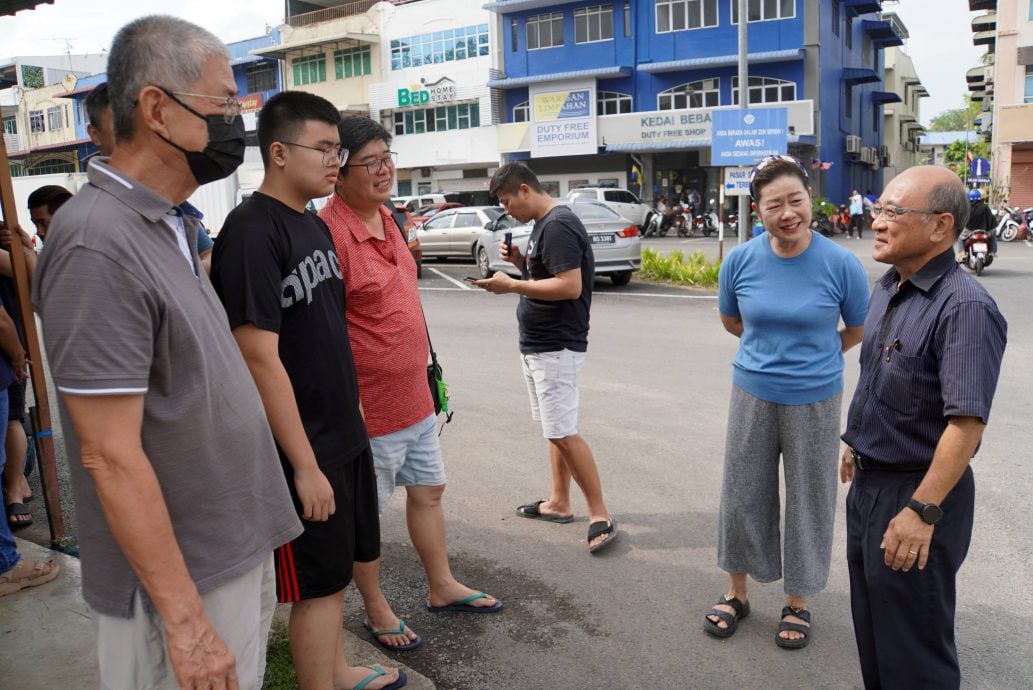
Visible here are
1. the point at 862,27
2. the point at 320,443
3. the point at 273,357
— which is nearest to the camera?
the point at 273,357

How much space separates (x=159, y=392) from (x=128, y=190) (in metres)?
0.43

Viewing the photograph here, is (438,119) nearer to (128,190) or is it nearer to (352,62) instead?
(352,62)

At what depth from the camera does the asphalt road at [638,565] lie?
11.8ft

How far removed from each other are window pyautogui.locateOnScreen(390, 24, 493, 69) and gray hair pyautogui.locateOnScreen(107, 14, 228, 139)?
44065mm

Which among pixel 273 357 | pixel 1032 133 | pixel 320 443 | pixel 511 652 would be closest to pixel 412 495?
pixel 511 652

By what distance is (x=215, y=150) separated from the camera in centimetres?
207

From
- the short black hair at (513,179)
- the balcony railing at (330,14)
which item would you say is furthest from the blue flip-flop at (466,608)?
the balcony railing at (330,14)

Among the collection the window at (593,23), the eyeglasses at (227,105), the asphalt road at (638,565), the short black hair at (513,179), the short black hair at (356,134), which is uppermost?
the window at (593,23)

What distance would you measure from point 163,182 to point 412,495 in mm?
2133

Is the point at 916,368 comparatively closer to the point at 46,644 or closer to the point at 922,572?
the point at 922,572

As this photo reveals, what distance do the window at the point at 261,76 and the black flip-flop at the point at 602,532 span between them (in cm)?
5263

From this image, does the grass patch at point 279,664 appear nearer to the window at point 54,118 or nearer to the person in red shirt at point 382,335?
the person in red shirt at point 382,335

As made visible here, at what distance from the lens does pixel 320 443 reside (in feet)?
9.57

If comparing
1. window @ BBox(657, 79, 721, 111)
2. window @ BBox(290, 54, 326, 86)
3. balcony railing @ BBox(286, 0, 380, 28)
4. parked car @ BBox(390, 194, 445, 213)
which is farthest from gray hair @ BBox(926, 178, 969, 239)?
window @ BBox(290, 54, 326, 86)
